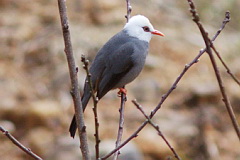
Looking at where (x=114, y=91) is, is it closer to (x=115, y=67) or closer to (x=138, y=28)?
(x=138, y=28)

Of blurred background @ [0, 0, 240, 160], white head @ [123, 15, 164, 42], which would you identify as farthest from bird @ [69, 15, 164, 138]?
blurred background @ [0, 0, 240, 160]

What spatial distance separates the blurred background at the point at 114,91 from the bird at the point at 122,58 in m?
1.63

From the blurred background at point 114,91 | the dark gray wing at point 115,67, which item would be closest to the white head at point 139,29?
the dark gray wing at point 115,67

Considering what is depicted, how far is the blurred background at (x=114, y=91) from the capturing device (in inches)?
239

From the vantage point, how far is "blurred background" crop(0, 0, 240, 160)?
6059 mm

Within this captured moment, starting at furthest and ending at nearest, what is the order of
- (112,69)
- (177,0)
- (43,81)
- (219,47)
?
Result: 1. (177,0)
2. (219,47)
3. (43,81)
4. (112,69)

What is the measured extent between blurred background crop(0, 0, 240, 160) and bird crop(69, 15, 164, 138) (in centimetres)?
163

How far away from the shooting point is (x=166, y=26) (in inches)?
341

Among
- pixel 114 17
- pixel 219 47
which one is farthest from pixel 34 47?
pixel 219 47

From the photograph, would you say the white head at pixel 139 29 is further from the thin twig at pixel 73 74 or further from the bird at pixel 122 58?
the thin twig at pixel 73 74

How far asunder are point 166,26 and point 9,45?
2631 mm

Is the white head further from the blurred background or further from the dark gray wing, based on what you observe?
the blurred background

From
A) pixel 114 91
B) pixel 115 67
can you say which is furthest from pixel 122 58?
A: pixel 114 91

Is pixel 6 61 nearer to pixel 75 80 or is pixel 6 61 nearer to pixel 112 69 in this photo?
pixel 112 69
